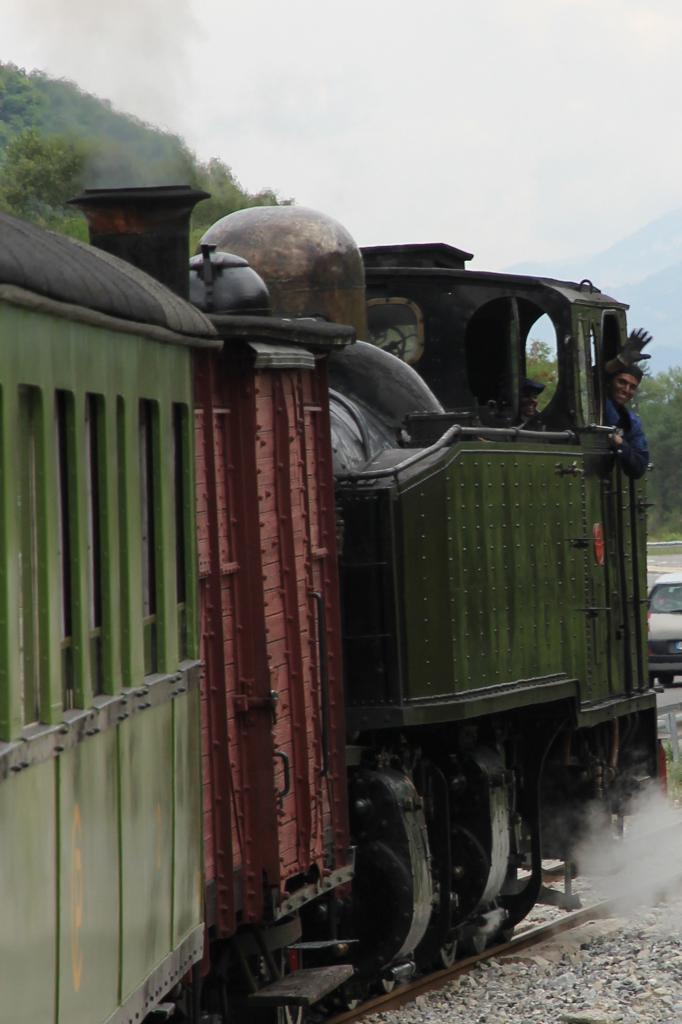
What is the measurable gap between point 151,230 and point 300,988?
9.93ft

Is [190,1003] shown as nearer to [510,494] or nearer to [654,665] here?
[510,494]

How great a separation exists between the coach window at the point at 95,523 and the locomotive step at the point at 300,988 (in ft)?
9.62

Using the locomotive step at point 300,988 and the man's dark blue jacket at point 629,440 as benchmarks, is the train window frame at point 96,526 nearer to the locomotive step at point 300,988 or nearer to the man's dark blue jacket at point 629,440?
the locomotive step at point 300,988

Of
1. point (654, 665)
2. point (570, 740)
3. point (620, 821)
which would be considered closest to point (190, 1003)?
point (570, 740)

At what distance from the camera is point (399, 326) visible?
11.4 metres

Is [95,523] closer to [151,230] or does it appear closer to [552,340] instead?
[151,230]

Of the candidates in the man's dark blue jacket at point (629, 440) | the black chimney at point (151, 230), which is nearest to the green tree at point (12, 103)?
the man's dark blue jacket at point (629, 440)

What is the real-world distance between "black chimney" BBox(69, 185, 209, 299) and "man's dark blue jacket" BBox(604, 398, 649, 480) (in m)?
5.28

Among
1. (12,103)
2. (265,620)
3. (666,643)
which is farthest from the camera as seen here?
(12,103)

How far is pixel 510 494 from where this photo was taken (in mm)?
10000

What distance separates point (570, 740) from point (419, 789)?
6.57 ft

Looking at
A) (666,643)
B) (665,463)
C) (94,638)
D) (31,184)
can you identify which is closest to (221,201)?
(31,184)

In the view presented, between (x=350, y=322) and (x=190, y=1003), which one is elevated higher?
(x=350, y=322)

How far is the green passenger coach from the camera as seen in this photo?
3898 millimetres
